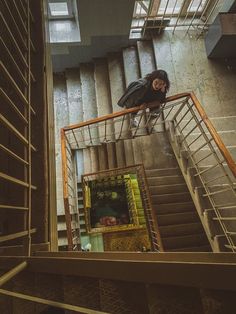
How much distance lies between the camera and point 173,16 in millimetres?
5266

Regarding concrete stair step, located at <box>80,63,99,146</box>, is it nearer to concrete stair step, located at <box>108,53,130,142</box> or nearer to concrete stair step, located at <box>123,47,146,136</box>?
concrete stair step, located at <box>108,53,130,142</box>

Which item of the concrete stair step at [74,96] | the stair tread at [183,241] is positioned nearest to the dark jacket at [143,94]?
the concrete stair step at [74,96]

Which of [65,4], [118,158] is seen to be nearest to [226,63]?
[118,158]

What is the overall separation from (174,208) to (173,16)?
3.94 m

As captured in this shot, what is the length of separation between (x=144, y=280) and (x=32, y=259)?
22.2 inches

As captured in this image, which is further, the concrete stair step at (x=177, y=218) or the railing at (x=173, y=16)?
the railing at (x=173, y=16)

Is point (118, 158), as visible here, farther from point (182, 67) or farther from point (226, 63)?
point (226, 63)

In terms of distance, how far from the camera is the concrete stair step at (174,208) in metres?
3.50

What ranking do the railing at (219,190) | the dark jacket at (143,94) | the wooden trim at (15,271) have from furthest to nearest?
the dark jacket at (143,94), the railing at (219,190), the wooden trim at (15,271)

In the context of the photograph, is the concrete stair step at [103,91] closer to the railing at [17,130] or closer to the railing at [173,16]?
the railing at [173,16]

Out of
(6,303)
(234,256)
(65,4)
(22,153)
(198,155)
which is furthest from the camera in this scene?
(65,4)

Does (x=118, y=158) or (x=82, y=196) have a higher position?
(x=118, y=158)

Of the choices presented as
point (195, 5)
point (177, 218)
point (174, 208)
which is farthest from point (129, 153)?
point (195, 5)

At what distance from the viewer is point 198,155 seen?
3.80 m
